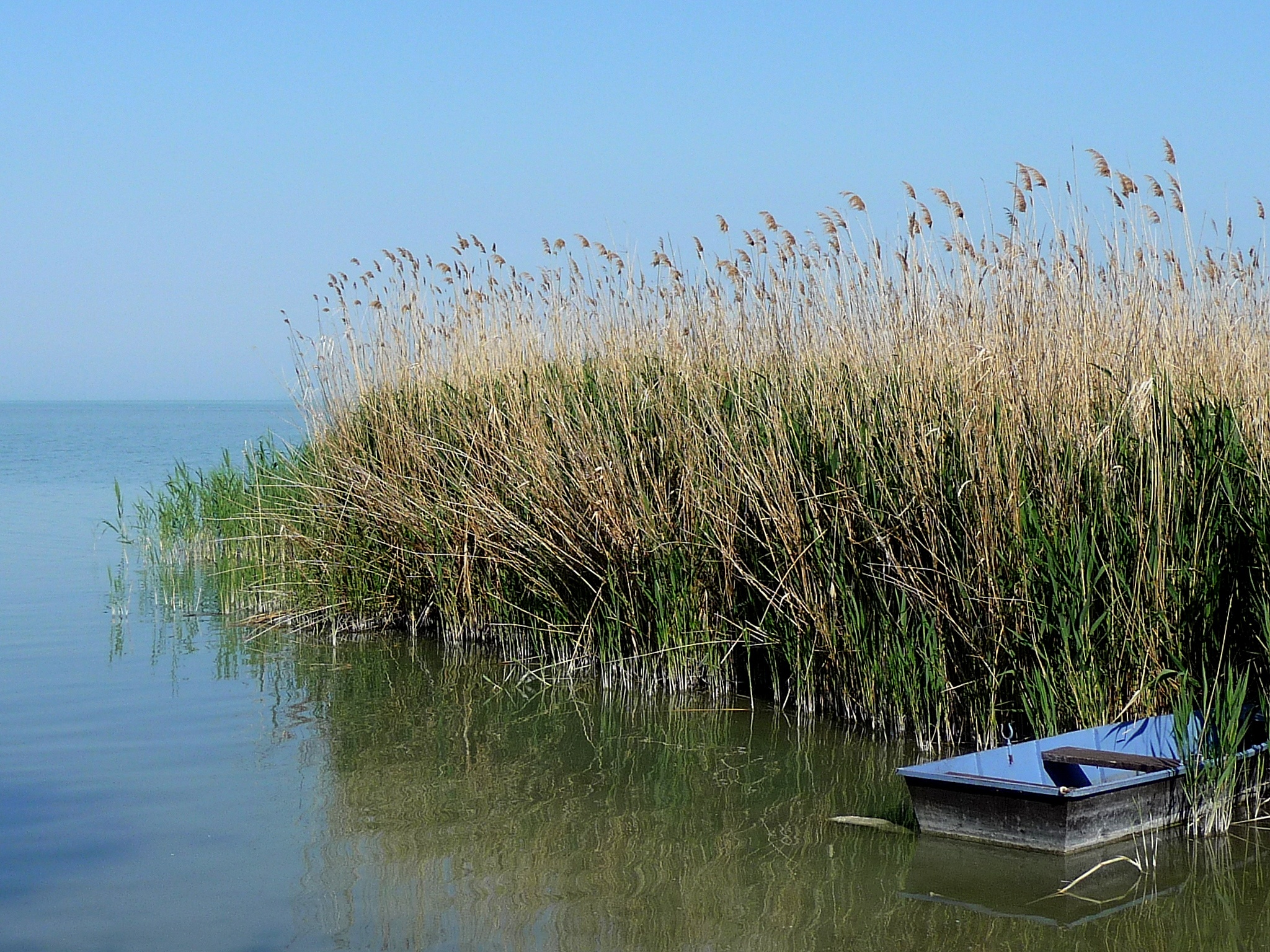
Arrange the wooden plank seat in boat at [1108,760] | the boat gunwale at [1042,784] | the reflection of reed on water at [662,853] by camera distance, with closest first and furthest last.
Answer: the reflection of reed on water at [662,853]
the boat gunwale at [1042,784]
the wooden plank seat in boat at [1108,760]

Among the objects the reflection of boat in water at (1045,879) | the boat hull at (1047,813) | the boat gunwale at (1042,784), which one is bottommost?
the reflection of boat in water at (1045,879)

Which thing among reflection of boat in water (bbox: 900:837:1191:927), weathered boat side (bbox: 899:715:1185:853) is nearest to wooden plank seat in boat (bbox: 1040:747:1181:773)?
weathered boat side (bbox: 899:715:1185:853)

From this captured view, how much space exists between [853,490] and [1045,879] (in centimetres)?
195

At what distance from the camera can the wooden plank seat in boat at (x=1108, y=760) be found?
4.18 m

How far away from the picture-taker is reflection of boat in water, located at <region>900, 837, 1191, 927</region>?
3.79 metres

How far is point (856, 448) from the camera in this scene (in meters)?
5.55

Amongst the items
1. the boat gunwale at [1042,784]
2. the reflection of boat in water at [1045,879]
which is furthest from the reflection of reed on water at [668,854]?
the boat gunwale at [1042,784]

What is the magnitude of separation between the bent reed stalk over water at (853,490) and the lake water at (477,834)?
438 millimetres

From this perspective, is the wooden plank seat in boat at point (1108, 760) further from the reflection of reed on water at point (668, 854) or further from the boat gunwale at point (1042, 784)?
the reflection of reed on water at point (668, 854)

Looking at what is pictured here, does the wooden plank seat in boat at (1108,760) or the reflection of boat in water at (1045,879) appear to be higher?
the wooden plank seat in boat at (1108,760)

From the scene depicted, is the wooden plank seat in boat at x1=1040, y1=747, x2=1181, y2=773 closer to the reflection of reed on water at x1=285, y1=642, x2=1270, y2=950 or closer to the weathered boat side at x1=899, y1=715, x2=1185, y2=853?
the weathered boat side at x1=899, y1=715, x2=1185, y2=853

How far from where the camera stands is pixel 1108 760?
4172mm

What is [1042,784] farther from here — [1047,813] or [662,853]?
[662,853]

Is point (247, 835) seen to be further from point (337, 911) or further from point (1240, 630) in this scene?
point (1240, 630)
